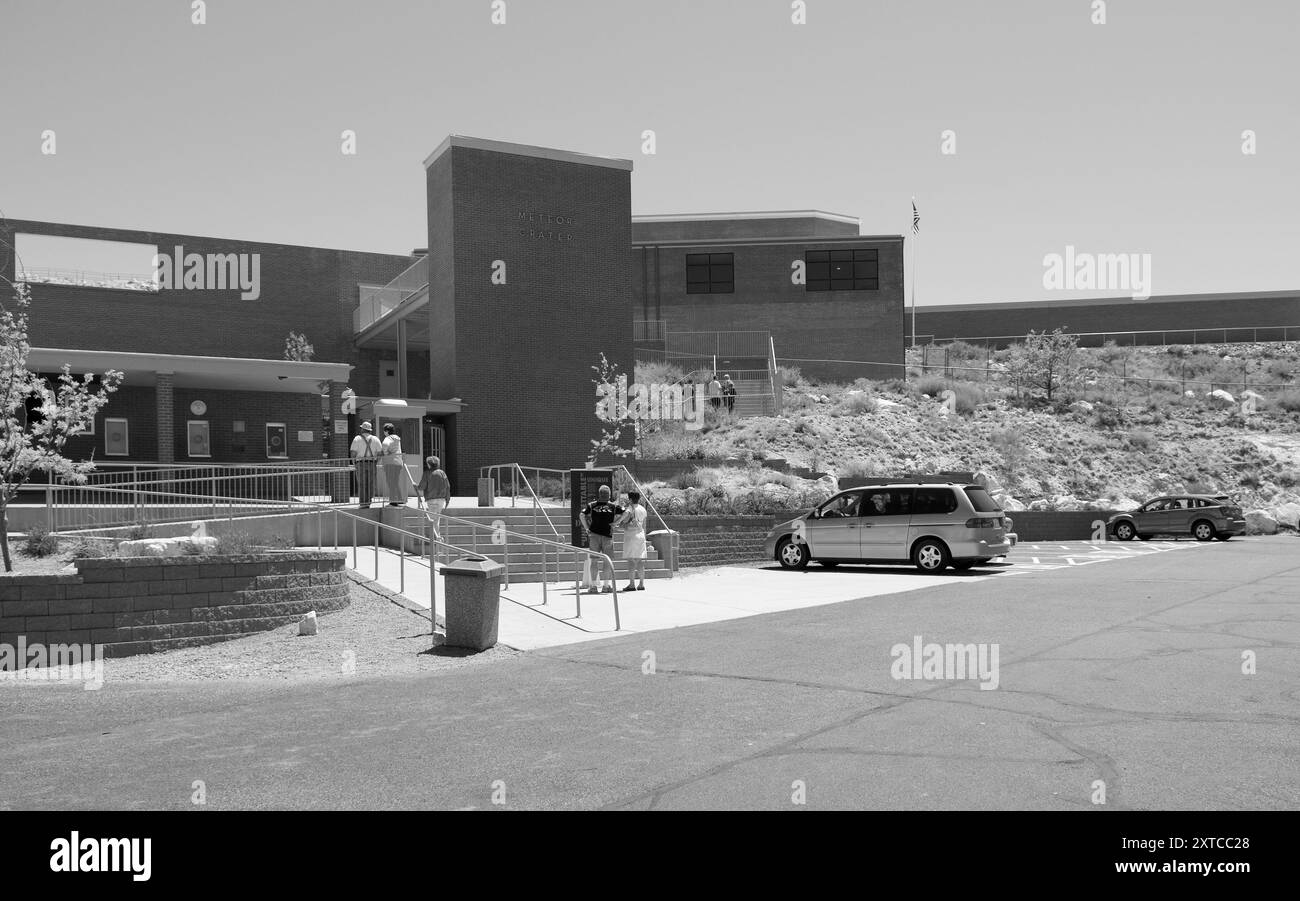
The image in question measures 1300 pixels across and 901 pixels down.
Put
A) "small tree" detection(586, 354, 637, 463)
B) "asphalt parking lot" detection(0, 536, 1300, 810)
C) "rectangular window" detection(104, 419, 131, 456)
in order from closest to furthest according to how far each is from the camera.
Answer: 1. "asphalt parking lot" detection(0, 536, 1300, 810)
2. "rectangular window" detection(104, 419, 131, 456)
3. "small tree" detection(586, 354, 637, 463)

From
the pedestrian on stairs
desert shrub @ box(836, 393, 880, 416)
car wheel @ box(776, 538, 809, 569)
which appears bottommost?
→ car wheel @ box(776, 538, 809, 569)

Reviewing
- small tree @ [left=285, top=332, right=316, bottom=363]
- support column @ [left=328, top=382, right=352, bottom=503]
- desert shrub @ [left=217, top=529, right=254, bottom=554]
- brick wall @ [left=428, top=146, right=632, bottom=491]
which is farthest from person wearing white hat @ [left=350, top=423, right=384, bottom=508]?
small tree @ [left=285, top=332, right=316, bottom=363]

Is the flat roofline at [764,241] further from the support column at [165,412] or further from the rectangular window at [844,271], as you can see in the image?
the support column at [165,412]

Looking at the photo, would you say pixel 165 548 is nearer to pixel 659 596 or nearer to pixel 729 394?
pixel 659 596

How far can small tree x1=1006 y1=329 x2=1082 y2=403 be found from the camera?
49938 mm

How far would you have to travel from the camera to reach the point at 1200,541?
31.4 m

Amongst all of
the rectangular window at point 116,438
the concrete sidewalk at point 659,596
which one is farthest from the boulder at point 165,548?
the rectangular window at point 116,438

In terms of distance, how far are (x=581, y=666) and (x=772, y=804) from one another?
16.6 feet

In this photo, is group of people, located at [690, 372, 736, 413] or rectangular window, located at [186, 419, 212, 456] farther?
group of people, located at [690, 372, 736, 413]

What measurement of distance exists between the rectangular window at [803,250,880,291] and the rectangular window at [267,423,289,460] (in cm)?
2670

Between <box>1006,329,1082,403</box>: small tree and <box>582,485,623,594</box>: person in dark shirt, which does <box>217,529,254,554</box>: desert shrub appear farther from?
<box>1006,329,1082,403</box>: small tree

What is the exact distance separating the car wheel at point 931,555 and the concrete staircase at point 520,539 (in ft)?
15.7

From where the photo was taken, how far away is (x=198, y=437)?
105 feet

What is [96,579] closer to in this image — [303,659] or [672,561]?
[303,659]
